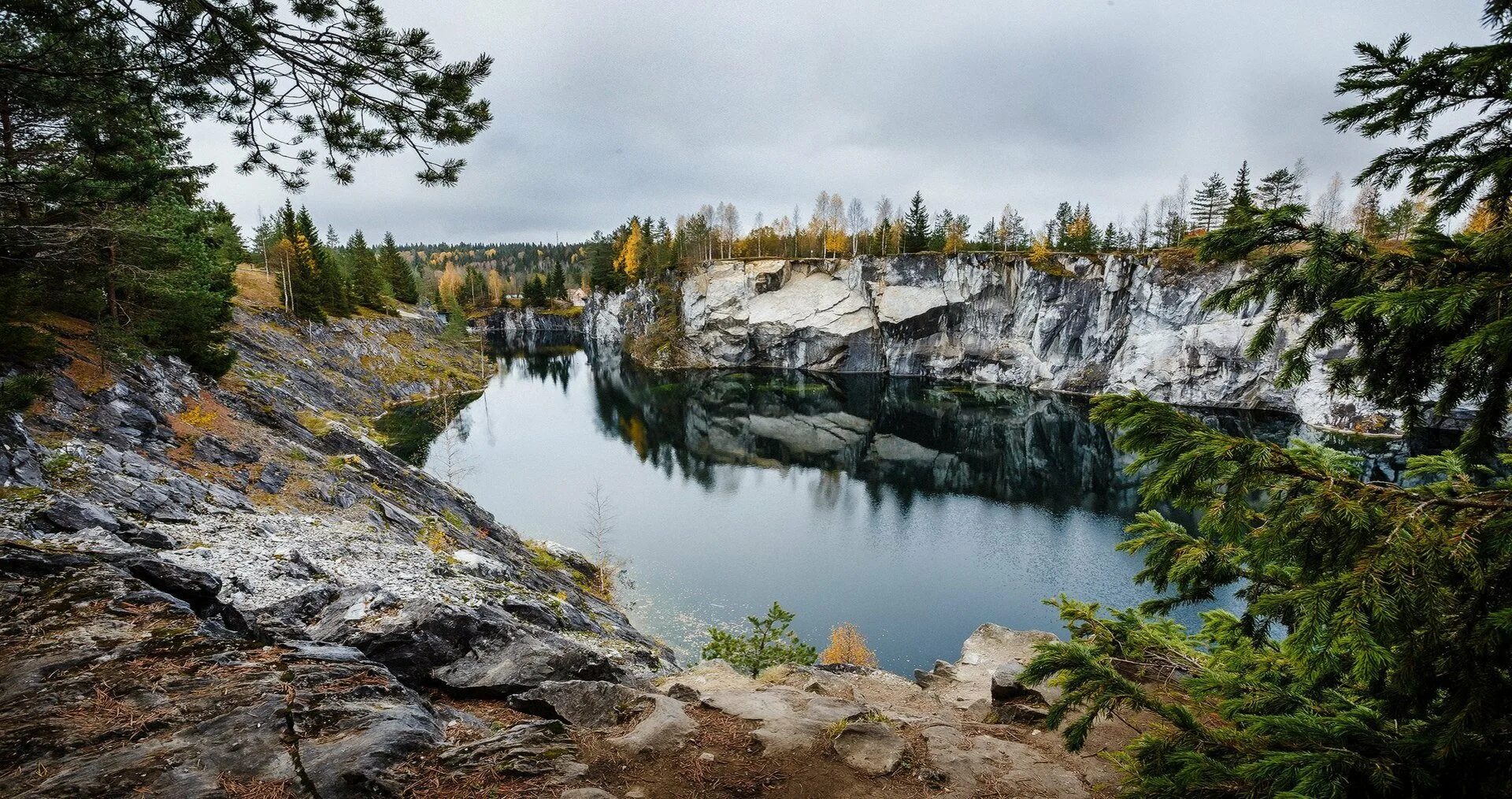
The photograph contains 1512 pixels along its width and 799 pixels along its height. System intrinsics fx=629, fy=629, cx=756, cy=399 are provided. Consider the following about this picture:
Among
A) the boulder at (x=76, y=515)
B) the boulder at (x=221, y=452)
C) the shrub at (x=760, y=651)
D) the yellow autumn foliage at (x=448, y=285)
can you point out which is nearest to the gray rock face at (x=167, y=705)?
the boulder at (x=76, y=515)

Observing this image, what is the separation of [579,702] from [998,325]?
7669 centimetres

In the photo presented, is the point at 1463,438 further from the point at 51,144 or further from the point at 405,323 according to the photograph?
the point at 405,323

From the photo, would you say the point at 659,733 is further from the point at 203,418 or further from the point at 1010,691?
the point at 203,418

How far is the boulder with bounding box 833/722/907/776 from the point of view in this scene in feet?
20.1

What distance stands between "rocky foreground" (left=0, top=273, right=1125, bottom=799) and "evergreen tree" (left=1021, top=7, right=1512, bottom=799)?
291 centimetres

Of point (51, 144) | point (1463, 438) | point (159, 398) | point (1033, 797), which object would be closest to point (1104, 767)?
point (1033, 797)

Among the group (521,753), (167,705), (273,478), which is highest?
(167,705)

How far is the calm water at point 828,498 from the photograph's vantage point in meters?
23.7

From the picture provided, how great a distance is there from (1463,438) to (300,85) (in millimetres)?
8503

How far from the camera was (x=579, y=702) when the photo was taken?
706 cm

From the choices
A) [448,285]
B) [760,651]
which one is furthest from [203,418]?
[448,285]

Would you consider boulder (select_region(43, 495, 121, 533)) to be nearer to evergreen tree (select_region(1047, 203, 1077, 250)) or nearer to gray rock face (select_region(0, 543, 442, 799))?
gray rock face (select_region(0, 543, 442, 799))

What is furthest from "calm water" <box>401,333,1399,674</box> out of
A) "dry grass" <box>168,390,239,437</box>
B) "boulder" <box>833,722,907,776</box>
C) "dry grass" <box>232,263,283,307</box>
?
"dry grass" <box>232,263,283,307</box>

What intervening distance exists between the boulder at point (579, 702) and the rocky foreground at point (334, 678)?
0.03 meters
